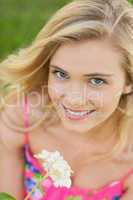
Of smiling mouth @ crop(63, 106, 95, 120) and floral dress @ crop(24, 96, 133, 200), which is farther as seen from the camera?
floral dress @ crop(24, 96, 133, 200)

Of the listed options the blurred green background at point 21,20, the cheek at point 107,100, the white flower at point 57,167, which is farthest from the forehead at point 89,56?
the blurred green background at point 21,20

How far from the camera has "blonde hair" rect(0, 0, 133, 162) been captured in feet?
8.86

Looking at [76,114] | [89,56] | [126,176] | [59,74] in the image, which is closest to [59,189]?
[126,176]

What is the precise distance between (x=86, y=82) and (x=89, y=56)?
0.10 metres

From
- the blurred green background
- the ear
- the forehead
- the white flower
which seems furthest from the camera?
the blurred green background

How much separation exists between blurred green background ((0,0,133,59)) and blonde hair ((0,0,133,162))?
1841 mm

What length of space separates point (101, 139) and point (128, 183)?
0.22m

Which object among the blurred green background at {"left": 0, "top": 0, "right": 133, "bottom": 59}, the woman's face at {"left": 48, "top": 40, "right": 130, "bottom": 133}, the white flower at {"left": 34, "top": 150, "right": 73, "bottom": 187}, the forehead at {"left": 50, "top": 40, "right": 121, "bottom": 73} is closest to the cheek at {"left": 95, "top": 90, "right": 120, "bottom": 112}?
the woman's face at {"left": 48, "top": 40, "right": 130, "bottom": 133}

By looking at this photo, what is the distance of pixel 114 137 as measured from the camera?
3043 mm

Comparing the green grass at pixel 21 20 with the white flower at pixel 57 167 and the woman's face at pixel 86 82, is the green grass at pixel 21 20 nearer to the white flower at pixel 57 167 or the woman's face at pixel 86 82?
the woman's face at pixel 86 82

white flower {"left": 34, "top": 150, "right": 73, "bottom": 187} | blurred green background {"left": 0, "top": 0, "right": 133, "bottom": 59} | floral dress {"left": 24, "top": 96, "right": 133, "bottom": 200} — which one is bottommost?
floral dress {"left": 24, "top": 96, "right": 133, "bottom": 200}

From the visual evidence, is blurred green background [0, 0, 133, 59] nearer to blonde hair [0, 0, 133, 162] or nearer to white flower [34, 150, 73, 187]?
blonde hair [0, 0, 133, 162]

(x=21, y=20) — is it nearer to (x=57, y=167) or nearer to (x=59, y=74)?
(x=59, y=74)

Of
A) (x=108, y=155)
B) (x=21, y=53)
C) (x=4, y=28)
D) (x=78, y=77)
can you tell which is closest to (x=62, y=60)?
(x=78, y=77)
